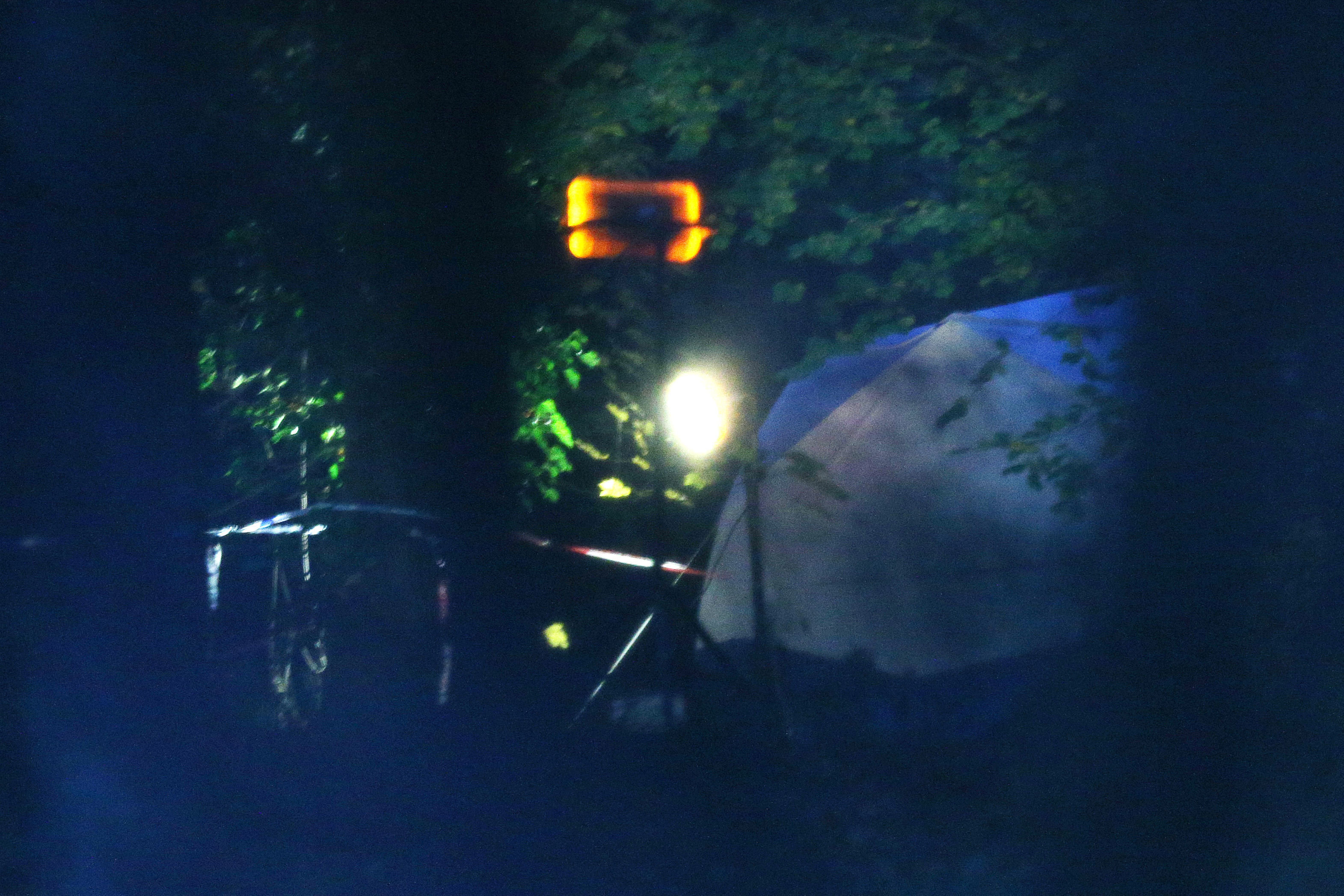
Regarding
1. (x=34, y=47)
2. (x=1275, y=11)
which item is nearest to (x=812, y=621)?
(x=1275, y=11)

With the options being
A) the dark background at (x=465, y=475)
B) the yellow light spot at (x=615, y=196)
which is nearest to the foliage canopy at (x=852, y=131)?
the yellow light spot at (x=615, y=196)

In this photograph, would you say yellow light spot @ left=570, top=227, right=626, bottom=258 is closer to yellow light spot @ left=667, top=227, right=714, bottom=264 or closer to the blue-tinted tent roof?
yellow light spot @ left=667, top=227, right=714, bottom=264

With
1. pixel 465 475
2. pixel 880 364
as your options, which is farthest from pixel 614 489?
pixel 880 364

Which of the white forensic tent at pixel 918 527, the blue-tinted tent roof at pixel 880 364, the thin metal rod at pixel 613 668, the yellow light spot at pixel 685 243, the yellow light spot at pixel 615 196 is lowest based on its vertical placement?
the thin metal rod at pixel 613 668

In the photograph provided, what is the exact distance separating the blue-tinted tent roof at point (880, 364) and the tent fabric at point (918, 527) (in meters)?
0.02

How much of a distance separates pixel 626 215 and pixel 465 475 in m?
1.54

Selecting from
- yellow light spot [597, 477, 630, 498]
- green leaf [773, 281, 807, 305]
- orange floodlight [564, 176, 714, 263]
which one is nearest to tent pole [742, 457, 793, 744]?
yellow light spot [597, 477, 630, 498]

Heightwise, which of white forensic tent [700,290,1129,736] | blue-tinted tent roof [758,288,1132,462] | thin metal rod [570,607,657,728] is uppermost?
blue-tinted tent roof [758,288,1132,462]

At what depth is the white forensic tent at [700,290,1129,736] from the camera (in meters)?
6.77

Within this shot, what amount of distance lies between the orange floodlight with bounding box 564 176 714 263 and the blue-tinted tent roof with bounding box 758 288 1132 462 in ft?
6.95

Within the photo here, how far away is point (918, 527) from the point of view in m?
7.09

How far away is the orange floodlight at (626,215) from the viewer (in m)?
5.30

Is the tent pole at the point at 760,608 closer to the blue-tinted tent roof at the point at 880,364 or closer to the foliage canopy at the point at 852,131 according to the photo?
the foliage canopy at the point at 852,131

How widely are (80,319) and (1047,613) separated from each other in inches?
211
